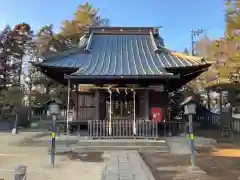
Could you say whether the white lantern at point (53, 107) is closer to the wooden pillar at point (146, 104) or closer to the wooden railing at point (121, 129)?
the wooden railing at point (121, 129)

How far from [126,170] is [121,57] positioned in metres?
9.22

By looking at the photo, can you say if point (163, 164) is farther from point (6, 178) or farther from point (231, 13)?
point (231, 13)

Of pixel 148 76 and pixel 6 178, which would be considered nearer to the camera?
pixel 6 178

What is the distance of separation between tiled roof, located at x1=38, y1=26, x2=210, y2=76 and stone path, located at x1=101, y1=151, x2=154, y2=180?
5016 millimetres

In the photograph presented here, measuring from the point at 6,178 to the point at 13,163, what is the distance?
2088mm

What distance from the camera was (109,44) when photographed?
56.6 ft

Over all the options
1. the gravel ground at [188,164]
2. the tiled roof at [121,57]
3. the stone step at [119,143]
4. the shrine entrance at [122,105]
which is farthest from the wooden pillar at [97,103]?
the gravel ground at [188,164]

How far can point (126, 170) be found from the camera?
698 centimetres

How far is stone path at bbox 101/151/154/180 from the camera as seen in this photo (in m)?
6.29

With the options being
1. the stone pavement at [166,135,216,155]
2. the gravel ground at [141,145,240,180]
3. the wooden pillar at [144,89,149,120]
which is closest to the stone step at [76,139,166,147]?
the stone pavement at [166,135,216,155]

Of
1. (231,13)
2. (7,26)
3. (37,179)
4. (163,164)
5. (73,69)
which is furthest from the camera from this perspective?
(7,26)

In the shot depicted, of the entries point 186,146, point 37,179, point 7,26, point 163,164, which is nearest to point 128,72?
point 186,146

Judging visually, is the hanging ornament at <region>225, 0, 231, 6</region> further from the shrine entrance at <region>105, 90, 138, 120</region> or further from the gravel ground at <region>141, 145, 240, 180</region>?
the gravel ground at <region>141, 145, 240, 180</region>

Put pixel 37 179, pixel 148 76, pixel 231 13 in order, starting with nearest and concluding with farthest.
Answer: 1. pixel 37 179
2. pixel 148 76
3. pixel 231 13
